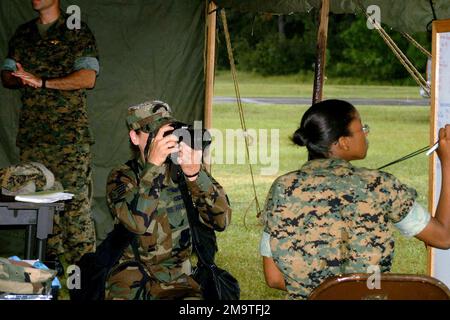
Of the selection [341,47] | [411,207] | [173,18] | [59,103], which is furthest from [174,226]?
[341,47]

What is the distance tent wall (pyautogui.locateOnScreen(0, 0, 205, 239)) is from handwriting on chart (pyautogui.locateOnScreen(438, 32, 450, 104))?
9.39ft

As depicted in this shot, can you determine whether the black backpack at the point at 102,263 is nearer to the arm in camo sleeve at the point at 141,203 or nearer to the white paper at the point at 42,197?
the arm in camo sleeve at the point at 141,203

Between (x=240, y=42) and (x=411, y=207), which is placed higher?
(x=240, y=42)

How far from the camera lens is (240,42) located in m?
33.5

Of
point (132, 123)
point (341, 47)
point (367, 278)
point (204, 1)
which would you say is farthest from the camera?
point (341, 47)

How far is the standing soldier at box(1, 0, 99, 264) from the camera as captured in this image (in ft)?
18.0

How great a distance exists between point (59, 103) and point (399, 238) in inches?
156

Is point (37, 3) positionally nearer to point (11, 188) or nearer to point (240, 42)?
point (11, 188)

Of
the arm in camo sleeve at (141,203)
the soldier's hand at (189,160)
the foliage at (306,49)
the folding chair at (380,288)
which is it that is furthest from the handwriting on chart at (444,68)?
the foliage at (306,49)

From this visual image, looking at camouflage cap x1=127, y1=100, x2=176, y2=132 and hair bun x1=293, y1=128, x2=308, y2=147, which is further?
camouflage cap x1=127, y1=100, x2=176, y2=132

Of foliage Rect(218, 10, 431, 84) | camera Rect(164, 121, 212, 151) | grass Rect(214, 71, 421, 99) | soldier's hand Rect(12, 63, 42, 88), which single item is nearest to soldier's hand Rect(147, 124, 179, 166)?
camera Rect(164, 121, 212, 151)

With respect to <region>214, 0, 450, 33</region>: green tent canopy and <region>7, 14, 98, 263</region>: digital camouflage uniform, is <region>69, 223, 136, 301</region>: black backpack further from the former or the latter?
<region>7, 14, 98, 263</region>: digital camouflage uniform

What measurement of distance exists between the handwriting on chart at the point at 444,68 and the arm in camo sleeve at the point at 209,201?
43.5 inches

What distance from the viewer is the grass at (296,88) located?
2619 cm
